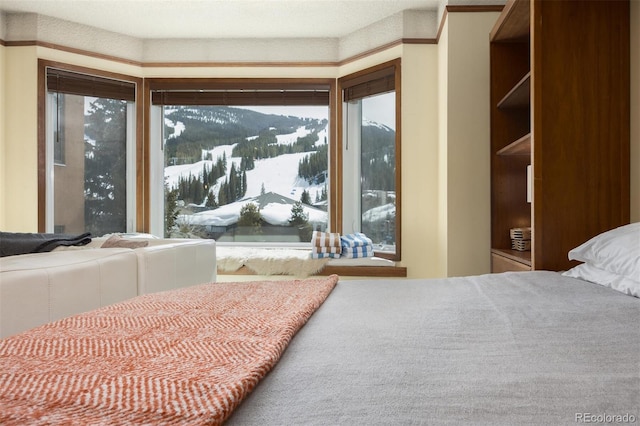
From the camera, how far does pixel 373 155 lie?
426 cm

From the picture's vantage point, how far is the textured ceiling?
12.4 ft

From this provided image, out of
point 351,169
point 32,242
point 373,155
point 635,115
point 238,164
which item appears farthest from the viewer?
point 238,164

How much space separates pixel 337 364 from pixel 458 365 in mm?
180

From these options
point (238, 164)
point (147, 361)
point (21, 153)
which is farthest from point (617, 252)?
point (21, 153)

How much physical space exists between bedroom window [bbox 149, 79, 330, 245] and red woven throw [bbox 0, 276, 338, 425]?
332 cm

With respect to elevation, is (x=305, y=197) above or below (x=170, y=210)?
above

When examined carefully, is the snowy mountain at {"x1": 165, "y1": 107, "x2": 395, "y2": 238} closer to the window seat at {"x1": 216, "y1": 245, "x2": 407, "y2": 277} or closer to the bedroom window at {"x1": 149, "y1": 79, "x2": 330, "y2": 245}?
the bedroom window at {"x1": 149, "y1": 79, "x2": 330, "y2": 245}

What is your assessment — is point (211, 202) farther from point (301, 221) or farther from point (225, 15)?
point (225, 15)

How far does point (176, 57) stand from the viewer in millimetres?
4480

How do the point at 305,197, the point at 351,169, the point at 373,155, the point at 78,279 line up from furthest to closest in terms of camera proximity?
the point at 305,197, the point at 351,169, the point at 373,155, the point at 78,279

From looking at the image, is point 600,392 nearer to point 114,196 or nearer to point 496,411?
point 496,411

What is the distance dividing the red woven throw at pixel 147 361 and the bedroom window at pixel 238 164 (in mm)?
3320

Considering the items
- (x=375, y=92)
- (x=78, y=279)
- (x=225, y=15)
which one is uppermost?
(x=225, y=15)

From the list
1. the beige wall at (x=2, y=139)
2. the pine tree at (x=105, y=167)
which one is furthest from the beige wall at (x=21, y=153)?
the pine tree at (x=105, y=167)
